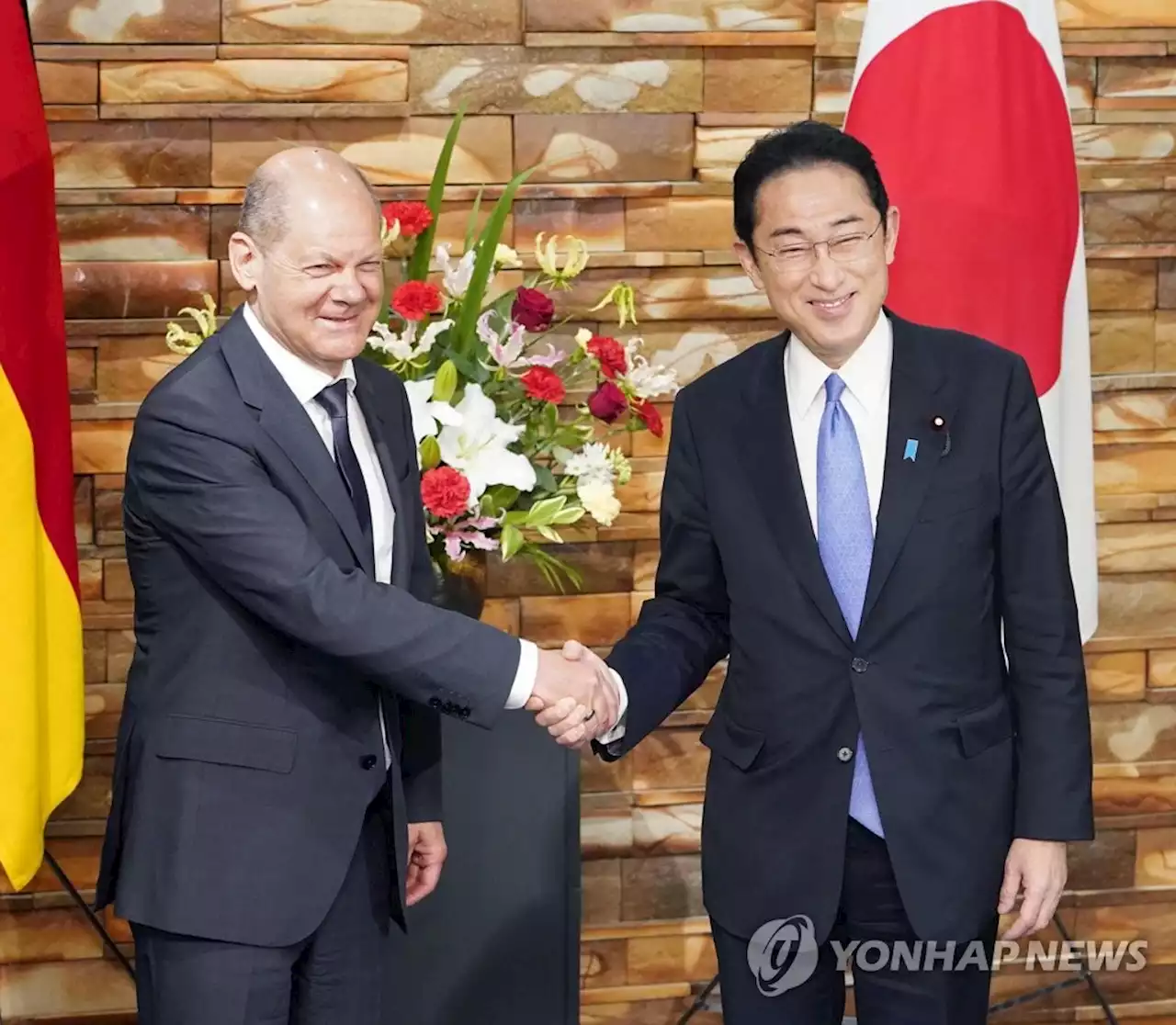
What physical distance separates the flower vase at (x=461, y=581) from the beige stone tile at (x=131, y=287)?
84cm

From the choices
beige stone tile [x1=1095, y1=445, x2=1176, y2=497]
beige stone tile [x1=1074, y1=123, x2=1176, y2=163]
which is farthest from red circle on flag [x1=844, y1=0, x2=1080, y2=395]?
beige stone tile [x1=1095, y1=445, x2=1176, y2=497]

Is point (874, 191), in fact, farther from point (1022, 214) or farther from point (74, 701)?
point (74, 701)

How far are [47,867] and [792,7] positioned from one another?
2093mm

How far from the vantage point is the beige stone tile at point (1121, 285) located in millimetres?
2916

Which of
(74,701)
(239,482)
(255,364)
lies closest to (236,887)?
(239,482)

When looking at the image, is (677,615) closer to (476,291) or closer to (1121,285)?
(476,291)

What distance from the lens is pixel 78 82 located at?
2.62 m

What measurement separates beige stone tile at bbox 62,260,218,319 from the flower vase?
0.84m

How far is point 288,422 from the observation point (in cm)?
170

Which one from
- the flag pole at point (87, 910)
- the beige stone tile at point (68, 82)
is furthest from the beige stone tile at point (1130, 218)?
the flag pole at point (87, 910)

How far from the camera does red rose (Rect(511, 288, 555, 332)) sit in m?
2.14

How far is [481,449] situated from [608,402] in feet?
0.66

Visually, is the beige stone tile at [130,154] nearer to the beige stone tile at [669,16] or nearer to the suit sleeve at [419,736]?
→ the beige stone tile at [669,16]

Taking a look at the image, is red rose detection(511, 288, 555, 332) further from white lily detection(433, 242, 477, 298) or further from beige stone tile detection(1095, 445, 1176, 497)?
beige stone tile detection(1095, 445, 1176, 497)
